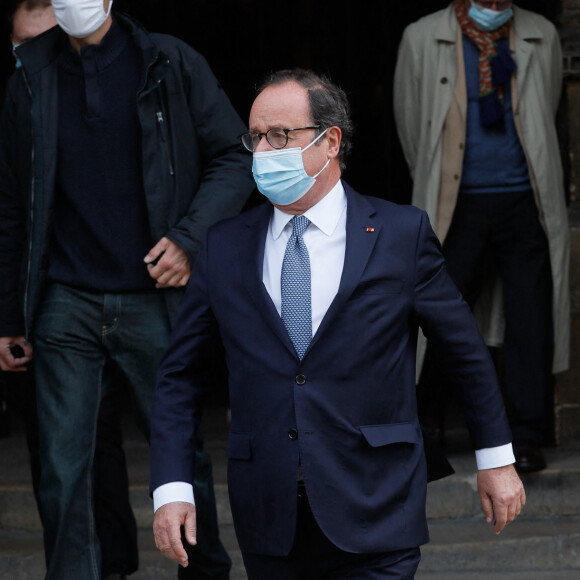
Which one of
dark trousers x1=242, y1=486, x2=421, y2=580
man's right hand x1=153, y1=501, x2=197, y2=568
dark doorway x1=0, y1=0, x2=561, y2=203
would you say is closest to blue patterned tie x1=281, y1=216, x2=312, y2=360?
dark trousers x1=242, y1=486, x2=421, y2=580

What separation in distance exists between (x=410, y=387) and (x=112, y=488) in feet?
5.72

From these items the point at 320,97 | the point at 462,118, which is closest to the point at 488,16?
the point at 462,118

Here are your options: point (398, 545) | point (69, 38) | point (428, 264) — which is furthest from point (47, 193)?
point (398, 545)

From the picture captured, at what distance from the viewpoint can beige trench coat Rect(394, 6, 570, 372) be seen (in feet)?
17.7

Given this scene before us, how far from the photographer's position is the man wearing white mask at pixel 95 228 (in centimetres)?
402

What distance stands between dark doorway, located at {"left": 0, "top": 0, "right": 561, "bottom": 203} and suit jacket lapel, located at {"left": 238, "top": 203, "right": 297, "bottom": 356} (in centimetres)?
439

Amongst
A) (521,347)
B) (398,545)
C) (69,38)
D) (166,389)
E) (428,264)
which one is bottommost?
(521,347)

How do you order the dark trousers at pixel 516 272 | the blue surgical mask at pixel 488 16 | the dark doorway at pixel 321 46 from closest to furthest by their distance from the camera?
the blue surgical mask at pixel 488 16 → the dark trousers at pixel 516 272 → the dark doorway at pixel 321 46

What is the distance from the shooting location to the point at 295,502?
2984 millimetres

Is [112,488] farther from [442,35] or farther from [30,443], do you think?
Result: [442,35]

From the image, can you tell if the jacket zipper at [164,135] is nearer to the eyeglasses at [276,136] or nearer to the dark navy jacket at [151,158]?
the dark navy jacket at [151,158]

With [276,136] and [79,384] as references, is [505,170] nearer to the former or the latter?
[79,384]

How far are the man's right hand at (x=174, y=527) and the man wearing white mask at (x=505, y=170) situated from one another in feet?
8.46

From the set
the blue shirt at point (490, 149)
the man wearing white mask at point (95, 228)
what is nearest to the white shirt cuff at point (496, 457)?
the man wearing white mask at point (95, 228)
